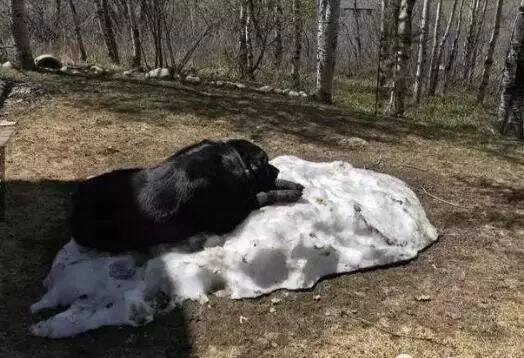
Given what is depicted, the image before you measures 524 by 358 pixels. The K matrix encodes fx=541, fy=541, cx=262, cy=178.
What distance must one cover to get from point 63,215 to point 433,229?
269 cm

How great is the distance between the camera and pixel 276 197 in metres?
3.63

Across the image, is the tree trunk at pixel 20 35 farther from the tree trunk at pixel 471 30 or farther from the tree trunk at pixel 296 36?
the tree trunk at pixel 471 30

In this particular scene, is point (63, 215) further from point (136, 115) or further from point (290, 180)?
point (136, 115)

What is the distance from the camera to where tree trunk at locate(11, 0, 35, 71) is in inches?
291

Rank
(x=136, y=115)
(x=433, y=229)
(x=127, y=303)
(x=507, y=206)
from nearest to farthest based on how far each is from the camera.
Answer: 1. (x=127, y=303)
2. (x=433, y=229)
3. (x=507, y=206)
4. (x=136, y=115)

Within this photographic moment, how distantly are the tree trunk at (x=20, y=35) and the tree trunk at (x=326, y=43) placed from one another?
4194mm

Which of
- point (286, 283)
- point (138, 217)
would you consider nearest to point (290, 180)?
point (286, 283)

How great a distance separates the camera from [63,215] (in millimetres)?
3969

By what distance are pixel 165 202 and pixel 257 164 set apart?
0.76 metres

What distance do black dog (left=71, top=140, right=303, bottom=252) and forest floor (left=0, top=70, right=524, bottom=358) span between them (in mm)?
485

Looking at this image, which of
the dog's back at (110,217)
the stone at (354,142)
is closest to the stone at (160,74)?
the stone at (354,142)

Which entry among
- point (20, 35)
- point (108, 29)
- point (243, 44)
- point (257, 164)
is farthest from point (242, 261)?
point (108, 29)

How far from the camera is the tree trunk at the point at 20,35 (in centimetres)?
739

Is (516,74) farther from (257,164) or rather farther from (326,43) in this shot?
(257,164)
